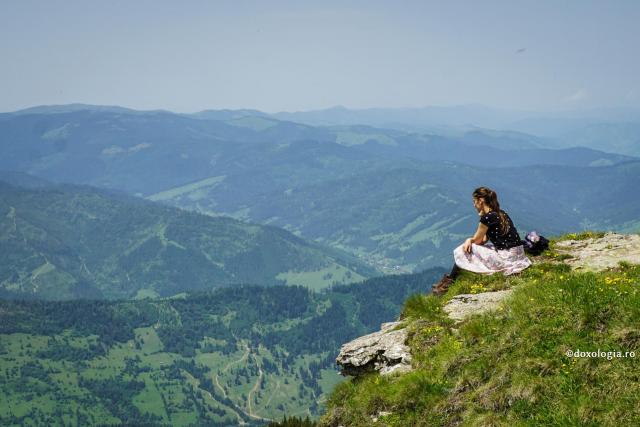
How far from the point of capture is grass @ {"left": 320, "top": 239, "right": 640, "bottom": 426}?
505 inches

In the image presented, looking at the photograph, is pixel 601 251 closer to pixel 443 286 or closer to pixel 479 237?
pixel 479 237

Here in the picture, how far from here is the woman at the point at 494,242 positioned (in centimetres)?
2266

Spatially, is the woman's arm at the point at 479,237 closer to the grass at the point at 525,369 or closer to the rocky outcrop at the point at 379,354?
the grass at the point at 525,369

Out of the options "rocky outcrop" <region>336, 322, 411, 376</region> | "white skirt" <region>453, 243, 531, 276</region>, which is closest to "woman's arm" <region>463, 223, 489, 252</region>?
"white skirt" <region>453, 243, 531, 276</region>

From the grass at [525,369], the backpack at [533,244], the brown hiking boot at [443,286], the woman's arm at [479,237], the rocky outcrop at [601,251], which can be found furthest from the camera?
the backpack at [533,244]

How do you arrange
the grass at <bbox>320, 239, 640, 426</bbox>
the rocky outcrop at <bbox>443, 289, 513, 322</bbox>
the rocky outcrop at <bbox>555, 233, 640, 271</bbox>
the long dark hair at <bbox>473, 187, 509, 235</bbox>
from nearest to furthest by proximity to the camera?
the grass at <bbox>320, 239, 640, 426</bbox> → the rocky outcrop at <bbox>443, 289, 513, 322</bbox> → the rocky outcrop at <bbox>555, 233, 640, 271</bbox> → the long dark hair at <bbox>473, 187, 509, 235</bbox>

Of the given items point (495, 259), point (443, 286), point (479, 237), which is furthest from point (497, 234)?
point (443, 286)

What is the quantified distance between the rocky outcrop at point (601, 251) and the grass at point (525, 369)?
236 centimetres

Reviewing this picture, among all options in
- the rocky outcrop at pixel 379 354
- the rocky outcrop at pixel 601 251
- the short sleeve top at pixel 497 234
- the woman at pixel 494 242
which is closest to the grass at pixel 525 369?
the rocky outcrop at pixel 379 354

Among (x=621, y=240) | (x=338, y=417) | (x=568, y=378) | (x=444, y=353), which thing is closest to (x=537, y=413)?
(x=568, y=378)

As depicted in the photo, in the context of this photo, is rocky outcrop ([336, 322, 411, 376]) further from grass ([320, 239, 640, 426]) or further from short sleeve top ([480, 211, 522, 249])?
short sleeve top ([480, 211, 522, 249])

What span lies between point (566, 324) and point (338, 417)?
7.94 m

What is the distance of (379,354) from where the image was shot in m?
19.8

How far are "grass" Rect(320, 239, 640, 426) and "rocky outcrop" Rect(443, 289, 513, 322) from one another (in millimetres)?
645
